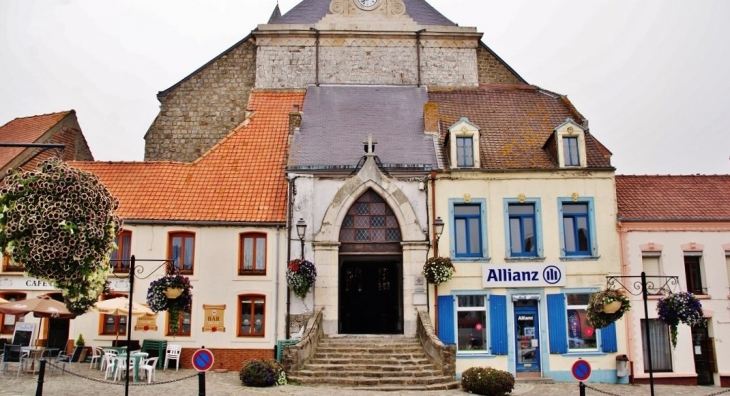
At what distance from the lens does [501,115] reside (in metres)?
24.0

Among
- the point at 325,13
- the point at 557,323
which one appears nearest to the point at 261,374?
the point at 557,323

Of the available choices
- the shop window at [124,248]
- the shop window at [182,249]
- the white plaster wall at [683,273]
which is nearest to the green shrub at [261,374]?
the shop window at [182,249]

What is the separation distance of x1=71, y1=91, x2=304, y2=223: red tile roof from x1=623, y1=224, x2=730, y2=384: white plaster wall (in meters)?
11.4

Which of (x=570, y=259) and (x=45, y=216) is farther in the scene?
(x=570, y=259)

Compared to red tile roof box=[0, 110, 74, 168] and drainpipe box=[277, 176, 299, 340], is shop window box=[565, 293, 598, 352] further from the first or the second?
red tile roof box=[0, 110, 74, 168]

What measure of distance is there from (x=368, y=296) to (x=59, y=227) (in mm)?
13510

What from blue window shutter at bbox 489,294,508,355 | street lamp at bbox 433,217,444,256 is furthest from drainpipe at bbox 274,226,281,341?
blue window shutter at bbox 489,294,508,355

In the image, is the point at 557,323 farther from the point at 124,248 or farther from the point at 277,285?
the point at 124,248

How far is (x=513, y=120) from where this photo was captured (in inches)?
931

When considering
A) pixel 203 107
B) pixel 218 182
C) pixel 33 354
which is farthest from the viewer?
pixel 203 107

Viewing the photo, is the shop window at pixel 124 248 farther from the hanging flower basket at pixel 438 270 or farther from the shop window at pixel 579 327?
the shop window at pixel 579 327

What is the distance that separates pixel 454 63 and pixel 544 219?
34.8 feet

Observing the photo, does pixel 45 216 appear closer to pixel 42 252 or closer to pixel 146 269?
pixel 42 252

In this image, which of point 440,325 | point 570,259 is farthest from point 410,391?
point 570,259
